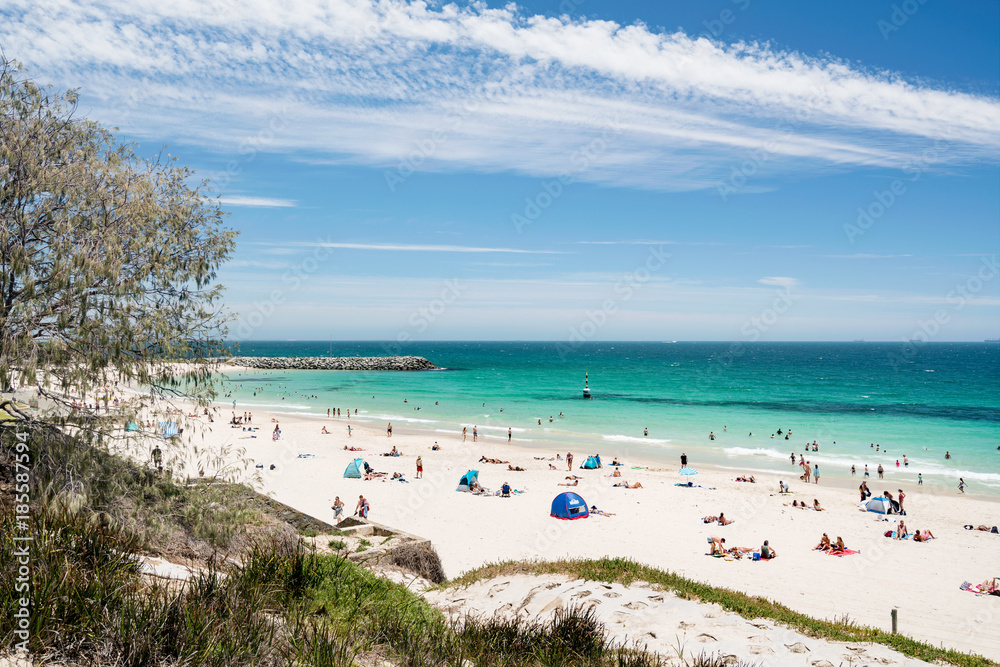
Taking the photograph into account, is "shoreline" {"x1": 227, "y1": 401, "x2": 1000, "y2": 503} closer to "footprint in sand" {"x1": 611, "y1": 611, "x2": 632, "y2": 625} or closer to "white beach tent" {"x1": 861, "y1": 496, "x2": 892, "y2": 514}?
"white beach tent" {"x1": 861, "y1": 496, "x2": 892, "y2": 514}

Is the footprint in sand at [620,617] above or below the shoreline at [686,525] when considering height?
above

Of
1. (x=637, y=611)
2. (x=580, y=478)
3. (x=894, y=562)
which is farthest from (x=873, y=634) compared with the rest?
(x=580, y=478)

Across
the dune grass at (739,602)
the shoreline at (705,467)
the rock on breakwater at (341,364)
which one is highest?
the dune grass at (739,602)

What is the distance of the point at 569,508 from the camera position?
24.6 meters

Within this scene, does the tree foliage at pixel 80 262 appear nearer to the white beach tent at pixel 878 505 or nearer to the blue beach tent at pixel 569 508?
the blue beach tent at pixel 569 508

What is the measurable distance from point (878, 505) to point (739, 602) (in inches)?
851

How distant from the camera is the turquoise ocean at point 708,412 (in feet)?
136

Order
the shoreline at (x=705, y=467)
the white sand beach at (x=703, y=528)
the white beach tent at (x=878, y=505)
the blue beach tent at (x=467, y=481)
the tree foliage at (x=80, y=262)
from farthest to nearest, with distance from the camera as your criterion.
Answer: the shoreline at (x=705, y=467), the blue beach tent at (x=467, y=481), the white beach tent at (x=878, y=505), the white sand beach at (x=703, y=528), the tree foliage at (x=80, y=262)

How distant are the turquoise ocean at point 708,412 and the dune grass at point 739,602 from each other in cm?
1114

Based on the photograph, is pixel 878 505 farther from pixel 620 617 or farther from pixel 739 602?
pixel 620 617

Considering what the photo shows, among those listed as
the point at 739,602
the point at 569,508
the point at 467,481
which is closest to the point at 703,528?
the point at 569,508

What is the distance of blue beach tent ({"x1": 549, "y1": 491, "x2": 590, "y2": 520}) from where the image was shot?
24547mm

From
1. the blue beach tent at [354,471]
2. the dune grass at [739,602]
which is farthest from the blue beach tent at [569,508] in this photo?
the blue beach tent at [354,471]

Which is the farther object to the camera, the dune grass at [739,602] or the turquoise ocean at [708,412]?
the turquoise ocean at [708,412]
